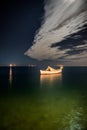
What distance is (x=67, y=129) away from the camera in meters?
13.1

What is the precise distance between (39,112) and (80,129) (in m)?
5.60

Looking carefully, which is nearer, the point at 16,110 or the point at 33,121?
the point at 33,121

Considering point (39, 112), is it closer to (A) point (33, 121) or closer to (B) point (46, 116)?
(B) point (46, 116)

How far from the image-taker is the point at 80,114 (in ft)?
56.5

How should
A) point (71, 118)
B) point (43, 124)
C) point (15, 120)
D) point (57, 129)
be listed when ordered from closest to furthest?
point (57, 129) → point (43, 124) → point (15, 120) → point (71, 118)

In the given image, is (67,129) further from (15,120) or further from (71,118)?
(15,120)

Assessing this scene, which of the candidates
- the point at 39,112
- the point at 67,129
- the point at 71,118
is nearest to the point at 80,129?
the point at 67,129

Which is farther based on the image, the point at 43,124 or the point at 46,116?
the point at 46,116

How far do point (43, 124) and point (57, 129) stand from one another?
1.40 metres

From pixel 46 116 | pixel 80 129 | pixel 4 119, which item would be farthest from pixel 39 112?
pixel 80 129

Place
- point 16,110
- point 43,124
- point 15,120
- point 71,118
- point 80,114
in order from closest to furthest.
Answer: point 43,124 → point 15,120 → point 71,118 → point 80,114 → point 16,110

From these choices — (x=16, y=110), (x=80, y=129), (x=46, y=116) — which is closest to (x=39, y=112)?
(x=46, y=116)

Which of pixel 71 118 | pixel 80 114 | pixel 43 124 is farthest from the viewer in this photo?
pixel 80 114

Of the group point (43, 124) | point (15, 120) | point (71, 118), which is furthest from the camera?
point (71, 118)
